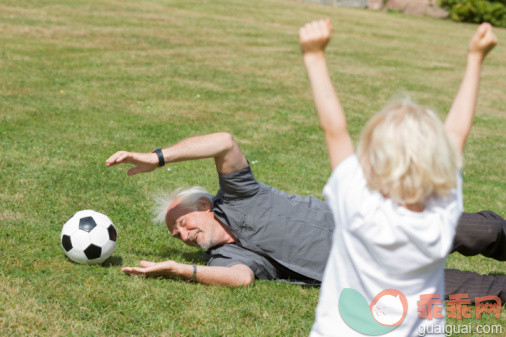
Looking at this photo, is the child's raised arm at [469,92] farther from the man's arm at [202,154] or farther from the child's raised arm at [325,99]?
the man's arm at [202,154]

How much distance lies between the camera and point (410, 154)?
1953mm

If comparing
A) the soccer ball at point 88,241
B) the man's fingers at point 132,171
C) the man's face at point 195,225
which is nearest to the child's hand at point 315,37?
the man's fingers at point 132,171

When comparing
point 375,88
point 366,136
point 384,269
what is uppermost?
point 366,136

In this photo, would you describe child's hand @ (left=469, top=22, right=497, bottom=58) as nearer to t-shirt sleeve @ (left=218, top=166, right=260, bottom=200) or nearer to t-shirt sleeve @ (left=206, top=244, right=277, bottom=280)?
t-shirt sleeve @ (left=218, top=166, right=260, bottom=200)

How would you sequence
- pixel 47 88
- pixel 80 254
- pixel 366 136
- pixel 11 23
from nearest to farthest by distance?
1. pixel 366 136
2. pixel 80 254
3. pixel 47 88
4. pixel 11 23

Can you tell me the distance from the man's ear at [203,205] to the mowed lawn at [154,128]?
0.51 metres

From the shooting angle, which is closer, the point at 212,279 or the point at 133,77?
the point at 212,279

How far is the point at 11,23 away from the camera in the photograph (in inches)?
603

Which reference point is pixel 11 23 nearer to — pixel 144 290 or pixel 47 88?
pixel 47 88

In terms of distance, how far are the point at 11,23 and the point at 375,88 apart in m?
9.76

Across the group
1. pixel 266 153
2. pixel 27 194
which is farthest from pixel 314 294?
pixel 266 153

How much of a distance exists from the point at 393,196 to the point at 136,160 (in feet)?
8.18

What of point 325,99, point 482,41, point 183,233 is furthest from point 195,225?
point 482,41

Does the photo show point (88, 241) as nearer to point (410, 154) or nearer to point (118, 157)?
point (118, 157)
